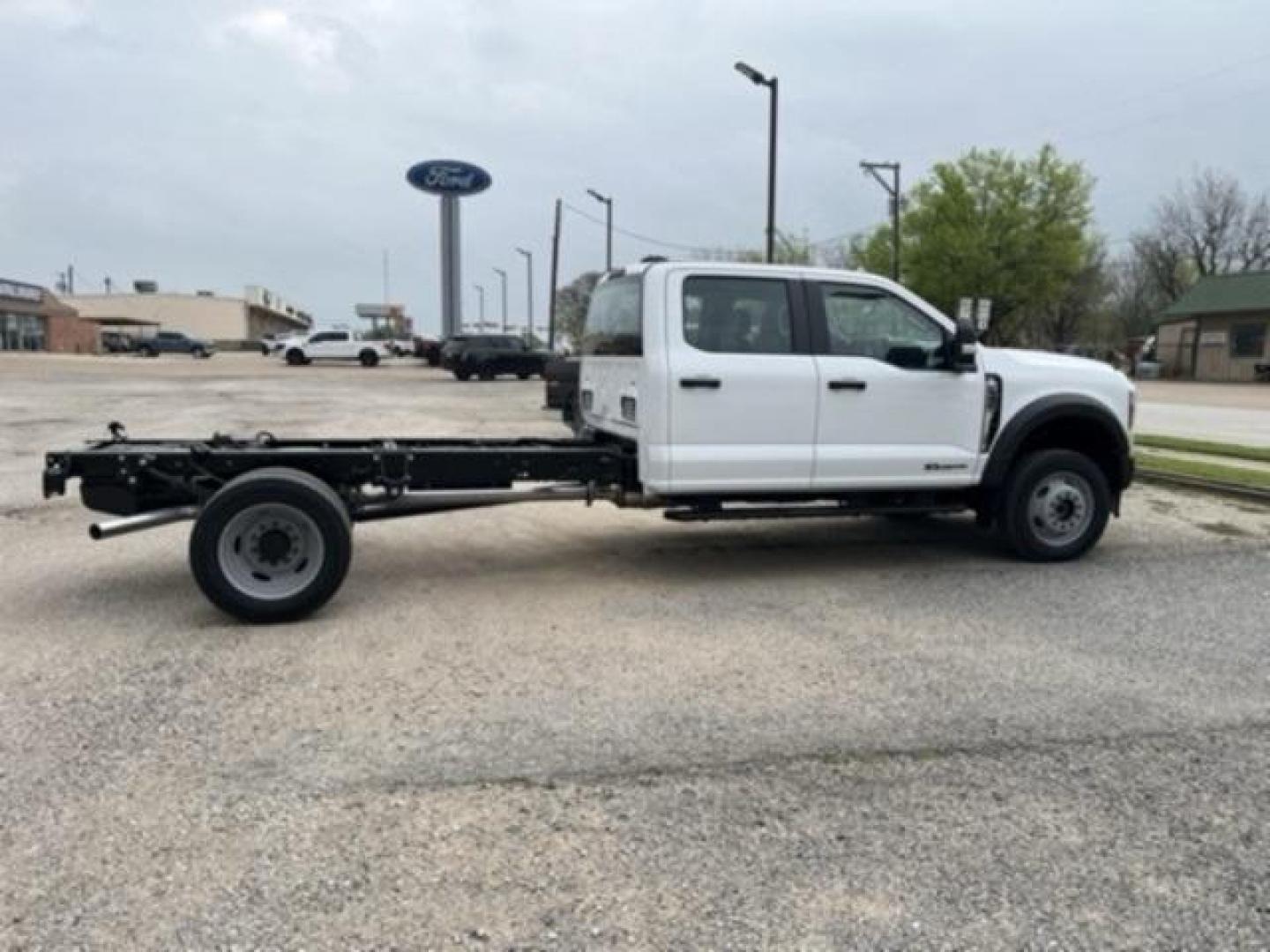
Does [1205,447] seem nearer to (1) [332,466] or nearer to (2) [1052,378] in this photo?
(2) [1052,378]

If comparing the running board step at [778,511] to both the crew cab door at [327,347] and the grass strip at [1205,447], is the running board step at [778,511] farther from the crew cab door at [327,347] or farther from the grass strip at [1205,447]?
the crew cab door at [327,347]

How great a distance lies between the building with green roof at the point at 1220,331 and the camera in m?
43.2

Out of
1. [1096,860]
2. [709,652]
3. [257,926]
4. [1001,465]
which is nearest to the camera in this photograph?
[257,926]

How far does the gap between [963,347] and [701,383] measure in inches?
72.1

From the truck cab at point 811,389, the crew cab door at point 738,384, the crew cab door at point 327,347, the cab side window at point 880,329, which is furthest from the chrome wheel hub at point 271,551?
the crew cab door at point 327,347

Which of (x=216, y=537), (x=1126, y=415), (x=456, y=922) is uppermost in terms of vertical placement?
(x=1126, y=415)

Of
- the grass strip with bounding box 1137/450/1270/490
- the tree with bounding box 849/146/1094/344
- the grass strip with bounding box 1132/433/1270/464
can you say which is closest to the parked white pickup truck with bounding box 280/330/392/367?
the tree with bounding box 849/146/1094/344

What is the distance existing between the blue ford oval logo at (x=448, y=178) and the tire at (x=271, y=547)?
55475mm

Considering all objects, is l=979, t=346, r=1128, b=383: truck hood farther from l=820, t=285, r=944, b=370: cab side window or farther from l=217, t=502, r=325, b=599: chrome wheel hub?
l=217, t=502, r=325, b=599: chrome wheel hub

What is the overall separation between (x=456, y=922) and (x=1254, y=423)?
22.1 m

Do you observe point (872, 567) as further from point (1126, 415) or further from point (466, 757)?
point (466, 757)

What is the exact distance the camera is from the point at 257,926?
9.21 feet

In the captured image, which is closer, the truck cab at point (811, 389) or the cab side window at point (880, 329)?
the truck cab at point (811, 389)

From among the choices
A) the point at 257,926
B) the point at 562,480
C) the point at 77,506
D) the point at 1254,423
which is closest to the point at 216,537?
the point at 562,480
